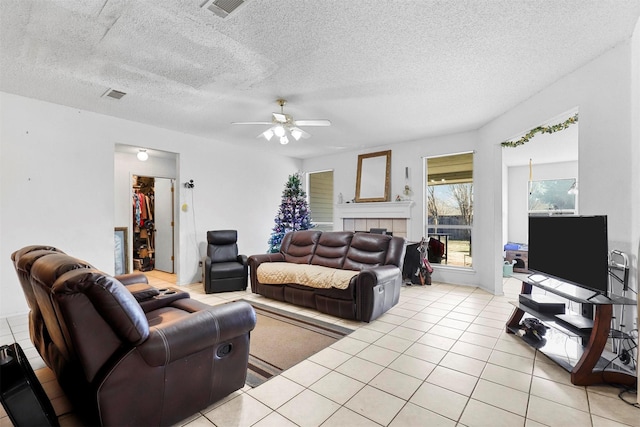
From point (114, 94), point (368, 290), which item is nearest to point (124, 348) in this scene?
point (368, 290)

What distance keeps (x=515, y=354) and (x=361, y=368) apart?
148cm

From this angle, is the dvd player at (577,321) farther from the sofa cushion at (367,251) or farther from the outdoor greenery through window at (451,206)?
the outdoor greenery through window at (451,206)

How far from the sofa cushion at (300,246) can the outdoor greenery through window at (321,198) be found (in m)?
2.60

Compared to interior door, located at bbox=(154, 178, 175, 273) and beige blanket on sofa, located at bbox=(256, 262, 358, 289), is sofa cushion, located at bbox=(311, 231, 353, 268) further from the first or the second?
interior door, located at bbox=(154, 178, 175, 273)

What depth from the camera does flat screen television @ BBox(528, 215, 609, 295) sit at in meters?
2.26

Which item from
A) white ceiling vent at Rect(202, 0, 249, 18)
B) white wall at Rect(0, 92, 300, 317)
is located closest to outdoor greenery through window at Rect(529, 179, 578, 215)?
white wall at Rect(0, 92, 300, 317)

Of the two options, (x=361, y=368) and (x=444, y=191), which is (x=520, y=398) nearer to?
(x=361, y=368)

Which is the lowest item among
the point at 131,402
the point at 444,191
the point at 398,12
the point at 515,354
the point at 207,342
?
the point at 515,354

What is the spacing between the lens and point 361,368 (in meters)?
2.44

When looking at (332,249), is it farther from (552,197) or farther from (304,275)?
(552,197)

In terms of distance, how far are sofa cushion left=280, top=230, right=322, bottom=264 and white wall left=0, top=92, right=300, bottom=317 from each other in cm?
178

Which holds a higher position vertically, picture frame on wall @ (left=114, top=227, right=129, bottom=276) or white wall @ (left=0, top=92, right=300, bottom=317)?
white wall @ (left=0, top=92, right=300, bottom=317)

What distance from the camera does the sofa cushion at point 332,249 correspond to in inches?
172

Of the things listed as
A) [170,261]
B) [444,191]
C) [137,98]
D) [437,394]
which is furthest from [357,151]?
[437,394]
